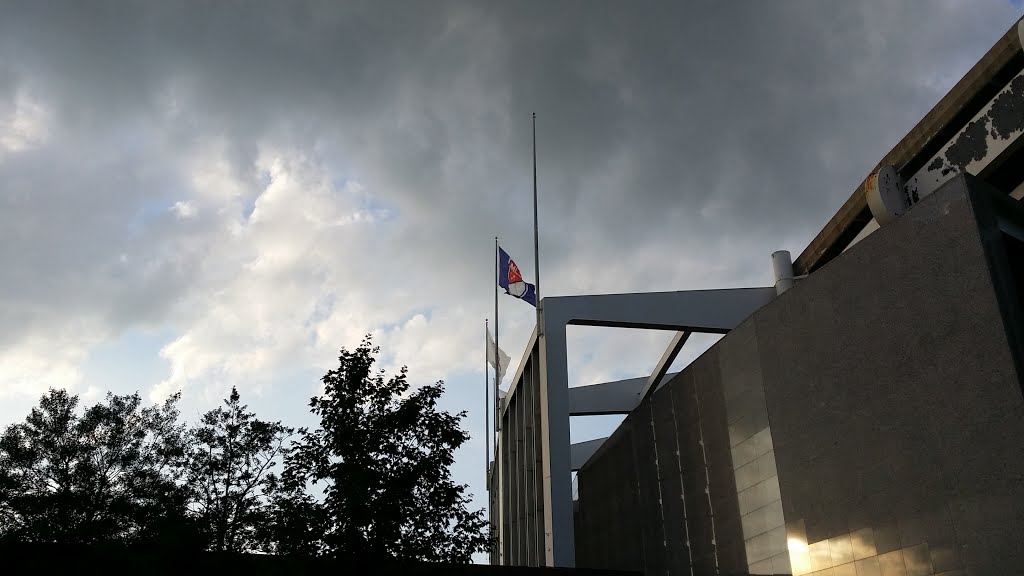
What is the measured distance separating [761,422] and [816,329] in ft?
9.79

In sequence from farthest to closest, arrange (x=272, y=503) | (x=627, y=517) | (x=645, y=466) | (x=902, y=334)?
(x=627, y=517)
(x=645, y=466)
(x=272, y=503)
(x=902, y=334)

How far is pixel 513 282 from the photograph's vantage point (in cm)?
3034

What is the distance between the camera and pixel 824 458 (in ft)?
55.1

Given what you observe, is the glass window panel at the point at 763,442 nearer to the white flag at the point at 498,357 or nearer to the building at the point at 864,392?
the building at the point at 864,392

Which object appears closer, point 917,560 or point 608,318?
point 917,560

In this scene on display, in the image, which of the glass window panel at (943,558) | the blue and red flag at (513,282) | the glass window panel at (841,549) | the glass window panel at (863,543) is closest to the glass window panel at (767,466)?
the glass window panel at (841,549)

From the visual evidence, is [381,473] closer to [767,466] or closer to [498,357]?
[767,466]

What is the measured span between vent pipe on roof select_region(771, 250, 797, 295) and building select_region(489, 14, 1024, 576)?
119 mm

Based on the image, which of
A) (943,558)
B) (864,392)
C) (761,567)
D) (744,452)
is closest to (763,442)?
(744,452)

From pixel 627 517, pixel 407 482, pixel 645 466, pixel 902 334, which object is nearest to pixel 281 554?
pixel 407 482

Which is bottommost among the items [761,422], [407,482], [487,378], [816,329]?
[407,482]

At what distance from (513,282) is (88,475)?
15.6m

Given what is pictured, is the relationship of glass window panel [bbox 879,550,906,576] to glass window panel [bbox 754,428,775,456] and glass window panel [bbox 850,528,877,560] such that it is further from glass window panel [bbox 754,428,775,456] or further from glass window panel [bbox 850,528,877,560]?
glass window panel [bbox 754,428,775,456]

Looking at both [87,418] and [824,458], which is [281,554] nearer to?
[87,418]
